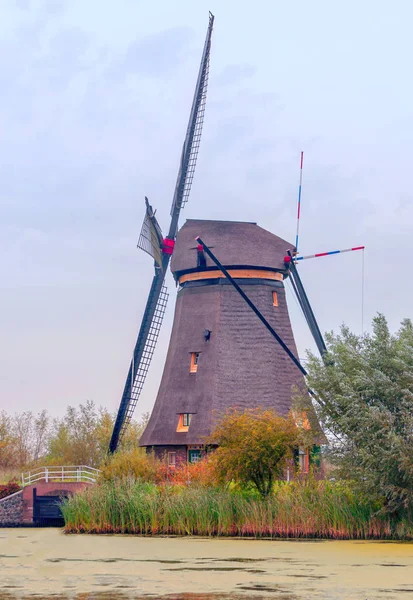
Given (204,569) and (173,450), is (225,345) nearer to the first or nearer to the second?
(173,450)

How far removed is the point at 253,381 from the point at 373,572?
608 inches

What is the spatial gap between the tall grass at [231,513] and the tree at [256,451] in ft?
2.13

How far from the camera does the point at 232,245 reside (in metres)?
31.2

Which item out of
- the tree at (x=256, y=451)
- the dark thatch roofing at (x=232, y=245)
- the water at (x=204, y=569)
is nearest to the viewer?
the water at (x=204, y=569)

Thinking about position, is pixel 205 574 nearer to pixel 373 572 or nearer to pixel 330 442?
pixel 373 572

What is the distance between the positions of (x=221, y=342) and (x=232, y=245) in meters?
2.84

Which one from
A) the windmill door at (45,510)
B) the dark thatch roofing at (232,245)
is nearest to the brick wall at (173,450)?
the windmill door at (45,510)

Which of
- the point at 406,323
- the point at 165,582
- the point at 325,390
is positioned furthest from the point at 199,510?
the point at 165,582

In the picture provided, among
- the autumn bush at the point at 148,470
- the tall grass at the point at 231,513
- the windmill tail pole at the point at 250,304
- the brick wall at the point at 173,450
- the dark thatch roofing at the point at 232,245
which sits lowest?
the tall grass at the point at 231,513

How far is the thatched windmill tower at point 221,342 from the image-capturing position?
1212 inches

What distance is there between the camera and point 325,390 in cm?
2384

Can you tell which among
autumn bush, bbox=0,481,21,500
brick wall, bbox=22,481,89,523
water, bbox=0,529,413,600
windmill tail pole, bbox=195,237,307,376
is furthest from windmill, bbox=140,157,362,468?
water, bbox=0,529,413,600

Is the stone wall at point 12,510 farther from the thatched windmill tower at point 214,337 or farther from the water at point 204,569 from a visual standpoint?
the water at point 204,569

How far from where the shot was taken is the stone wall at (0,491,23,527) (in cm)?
2966
